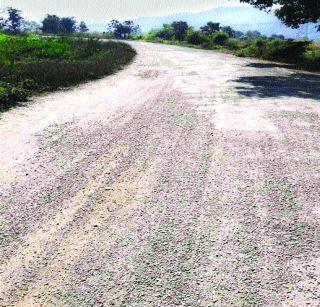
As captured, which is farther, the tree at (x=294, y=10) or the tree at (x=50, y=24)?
the tree at (x=50, y=24)

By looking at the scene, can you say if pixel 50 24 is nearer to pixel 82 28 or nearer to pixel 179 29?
pixel 179 29

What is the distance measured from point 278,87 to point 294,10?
10587 millimetres

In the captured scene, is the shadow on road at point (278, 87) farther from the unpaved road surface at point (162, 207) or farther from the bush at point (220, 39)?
the bush at point (220, 39)

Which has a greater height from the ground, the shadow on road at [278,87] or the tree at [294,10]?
the tree at [294,10]

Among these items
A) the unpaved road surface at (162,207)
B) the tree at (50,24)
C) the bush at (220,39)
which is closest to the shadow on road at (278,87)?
the unpaved road surface at (162,207)

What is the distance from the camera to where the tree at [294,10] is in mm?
17719

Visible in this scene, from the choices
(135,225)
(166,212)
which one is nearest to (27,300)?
(135,225)

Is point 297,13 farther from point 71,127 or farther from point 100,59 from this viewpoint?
point 71,127

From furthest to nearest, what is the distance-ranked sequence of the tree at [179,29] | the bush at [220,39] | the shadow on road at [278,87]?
the tree at [179,29] → the bush at [220,39] → the shadow on road at [278,87]

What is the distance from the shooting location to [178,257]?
127 inches

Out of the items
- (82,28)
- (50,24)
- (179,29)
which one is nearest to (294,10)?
(179,29)

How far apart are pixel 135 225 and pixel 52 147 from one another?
2.89 m

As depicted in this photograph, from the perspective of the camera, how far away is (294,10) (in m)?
18.9

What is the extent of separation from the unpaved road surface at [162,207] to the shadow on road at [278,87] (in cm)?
181
